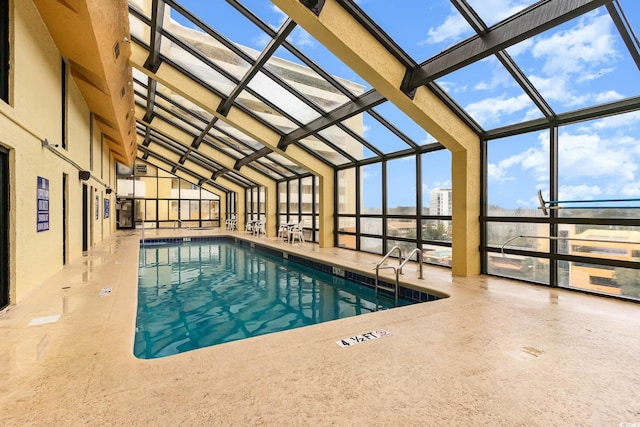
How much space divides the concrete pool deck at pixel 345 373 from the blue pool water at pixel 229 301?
0.56 metres

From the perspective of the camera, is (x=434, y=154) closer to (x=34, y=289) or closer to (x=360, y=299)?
(x=360, y=299)

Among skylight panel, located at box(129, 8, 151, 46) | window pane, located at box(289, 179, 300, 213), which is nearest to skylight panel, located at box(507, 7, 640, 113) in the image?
skylight panel, located at box(129, 8, 151, 46)

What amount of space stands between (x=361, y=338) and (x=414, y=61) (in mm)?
3470

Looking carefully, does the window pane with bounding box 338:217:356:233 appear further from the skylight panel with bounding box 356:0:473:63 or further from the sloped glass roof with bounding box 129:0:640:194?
the skylight panel with bounding box 356:0:473:63

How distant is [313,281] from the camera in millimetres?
5891

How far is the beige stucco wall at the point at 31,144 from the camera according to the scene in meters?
3.25

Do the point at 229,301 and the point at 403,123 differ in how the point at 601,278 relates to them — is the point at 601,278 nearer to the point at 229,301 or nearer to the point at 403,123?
the point at 403,123

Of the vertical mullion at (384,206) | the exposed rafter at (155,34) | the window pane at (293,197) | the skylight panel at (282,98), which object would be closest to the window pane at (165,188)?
the window pane at (293,197)

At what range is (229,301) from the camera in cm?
456

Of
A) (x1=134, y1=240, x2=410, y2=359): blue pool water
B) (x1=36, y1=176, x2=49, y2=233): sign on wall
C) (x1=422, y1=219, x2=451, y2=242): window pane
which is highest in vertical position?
(x1=36, y1=176, x2=49, y2=233): sign on wall

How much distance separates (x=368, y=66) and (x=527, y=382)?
352 cm

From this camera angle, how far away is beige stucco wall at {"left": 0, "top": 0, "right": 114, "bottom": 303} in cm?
325

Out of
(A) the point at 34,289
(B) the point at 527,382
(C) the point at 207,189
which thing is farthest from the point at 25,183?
(C) the point at 207,189

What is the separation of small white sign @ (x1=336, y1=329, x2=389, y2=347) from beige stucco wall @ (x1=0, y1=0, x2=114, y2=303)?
3.45m
